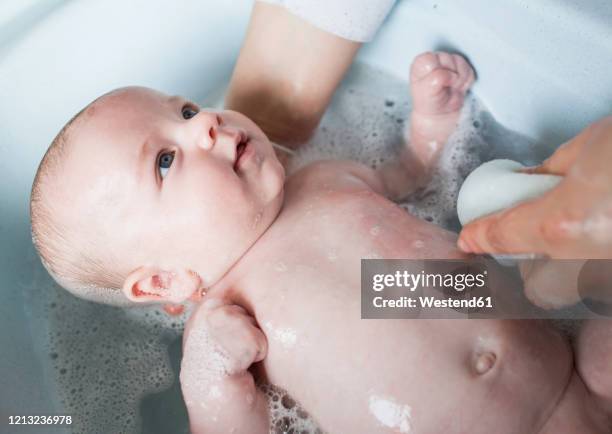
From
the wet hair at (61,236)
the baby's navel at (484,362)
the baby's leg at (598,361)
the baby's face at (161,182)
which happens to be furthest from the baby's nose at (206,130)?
the baby's leg at (598,361)

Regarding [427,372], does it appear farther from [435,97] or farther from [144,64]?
[144,64]

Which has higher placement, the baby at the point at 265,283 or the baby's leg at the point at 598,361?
the baby's leg at the point at 598,361

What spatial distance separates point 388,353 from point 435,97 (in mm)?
511

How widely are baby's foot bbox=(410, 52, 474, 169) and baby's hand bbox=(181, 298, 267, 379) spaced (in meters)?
0.51

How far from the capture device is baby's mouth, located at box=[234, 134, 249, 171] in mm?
936

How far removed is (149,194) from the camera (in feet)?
2.89

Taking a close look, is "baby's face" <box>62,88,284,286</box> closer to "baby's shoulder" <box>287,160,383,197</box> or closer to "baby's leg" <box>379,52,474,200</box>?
"baby's shoulder" <box>287,160,383,197</box>

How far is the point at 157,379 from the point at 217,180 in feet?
1.55

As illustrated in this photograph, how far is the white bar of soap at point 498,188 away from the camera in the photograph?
0.70 metres

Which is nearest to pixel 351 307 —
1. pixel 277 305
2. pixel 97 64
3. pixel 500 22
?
pixel 277 305

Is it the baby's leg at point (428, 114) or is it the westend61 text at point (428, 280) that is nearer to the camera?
the westend61 text at point (428, 280)

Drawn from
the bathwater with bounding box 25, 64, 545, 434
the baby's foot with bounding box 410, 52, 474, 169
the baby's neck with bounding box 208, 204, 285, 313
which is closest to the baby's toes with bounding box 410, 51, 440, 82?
the baby's foot with bounding box 410, 52, 474, 169

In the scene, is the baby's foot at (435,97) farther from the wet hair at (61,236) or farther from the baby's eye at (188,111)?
the wet hair at (61,236)

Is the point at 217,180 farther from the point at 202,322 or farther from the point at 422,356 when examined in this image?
the point at 422,356
